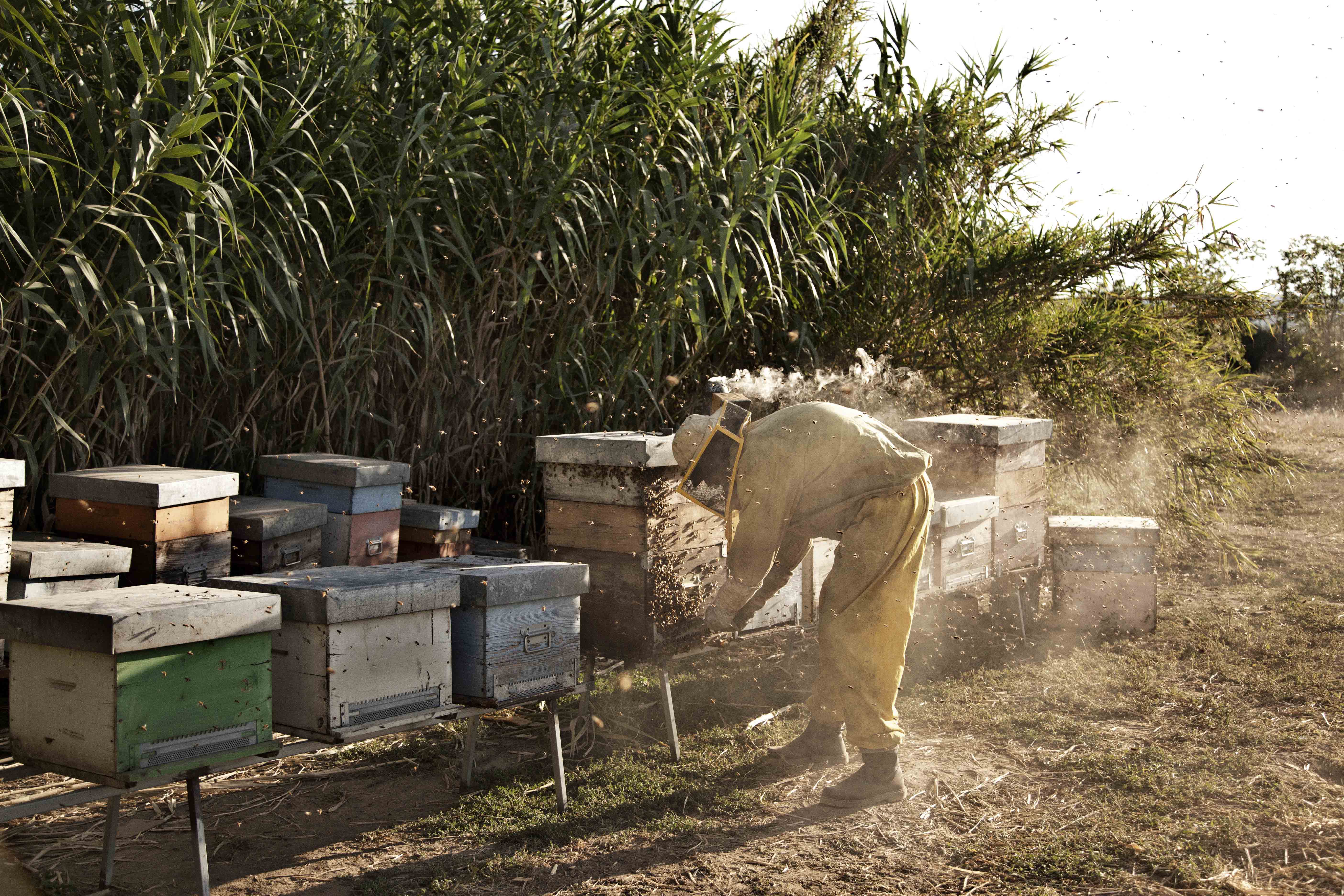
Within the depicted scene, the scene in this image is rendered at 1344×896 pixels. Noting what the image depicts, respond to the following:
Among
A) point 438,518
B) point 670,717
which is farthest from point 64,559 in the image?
point 670,717

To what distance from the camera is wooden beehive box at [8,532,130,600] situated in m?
3.03

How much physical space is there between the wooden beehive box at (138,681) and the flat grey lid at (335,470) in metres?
1.37

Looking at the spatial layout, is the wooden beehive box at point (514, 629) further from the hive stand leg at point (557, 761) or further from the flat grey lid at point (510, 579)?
the hive stand leg at point (557, 761)

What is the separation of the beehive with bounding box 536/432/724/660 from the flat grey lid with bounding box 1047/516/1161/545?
2.57m

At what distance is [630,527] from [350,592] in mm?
1207

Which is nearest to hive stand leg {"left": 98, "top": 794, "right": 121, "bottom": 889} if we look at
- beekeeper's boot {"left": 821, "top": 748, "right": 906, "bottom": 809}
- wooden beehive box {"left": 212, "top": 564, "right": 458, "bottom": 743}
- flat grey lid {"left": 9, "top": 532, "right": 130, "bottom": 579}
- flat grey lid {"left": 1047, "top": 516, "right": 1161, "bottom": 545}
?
wooden beehive box {"left": 212, "top": 564, "right": 458, "bottom": 743}

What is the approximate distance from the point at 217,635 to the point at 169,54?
2126 millimetres

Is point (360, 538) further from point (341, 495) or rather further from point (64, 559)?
point (64, 559)

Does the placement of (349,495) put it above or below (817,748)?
above

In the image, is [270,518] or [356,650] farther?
[270,518]

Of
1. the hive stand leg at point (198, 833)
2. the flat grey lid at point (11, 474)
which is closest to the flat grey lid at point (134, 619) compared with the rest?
the hive stand leg at point (198, 833)

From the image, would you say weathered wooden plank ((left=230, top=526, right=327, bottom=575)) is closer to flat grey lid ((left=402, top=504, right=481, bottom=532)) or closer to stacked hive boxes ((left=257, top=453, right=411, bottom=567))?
stacked hive boxes ((left=257, top=453, right=411, bottom=567))

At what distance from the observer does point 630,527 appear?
3496 millimetres

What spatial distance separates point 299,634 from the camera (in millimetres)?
2510
